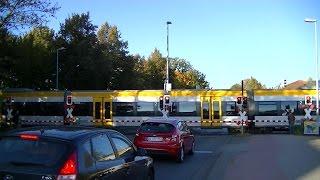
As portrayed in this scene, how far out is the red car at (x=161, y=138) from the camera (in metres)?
19.0

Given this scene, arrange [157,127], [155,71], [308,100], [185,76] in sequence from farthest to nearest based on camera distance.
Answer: [185,76] → [155,71] → [308,100] → [157,127]

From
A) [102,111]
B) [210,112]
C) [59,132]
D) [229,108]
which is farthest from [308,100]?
[59,132]

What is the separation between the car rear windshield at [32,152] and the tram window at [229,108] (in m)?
35.6

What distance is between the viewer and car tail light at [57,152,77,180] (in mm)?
6955

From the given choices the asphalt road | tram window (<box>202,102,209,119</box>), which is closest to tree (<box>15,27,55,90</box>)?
tram window (<box>202,102,209,119</box>)

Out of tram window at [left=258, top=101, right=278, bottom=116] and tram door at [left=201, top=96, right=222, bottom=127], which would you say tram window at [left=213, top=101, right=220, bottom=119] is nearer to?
tram door at [left=201, top=96, right=222, bottom=127]

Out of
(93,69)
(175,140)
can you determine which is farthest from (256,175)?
(93,69)

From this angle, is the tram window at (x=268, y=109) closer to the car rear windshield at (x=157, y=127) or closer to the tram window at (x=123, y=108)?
the tram window at (x=123, y=108)

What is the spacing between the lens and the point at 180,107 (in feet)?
143

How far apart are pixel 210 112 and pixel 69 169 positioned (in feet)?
119

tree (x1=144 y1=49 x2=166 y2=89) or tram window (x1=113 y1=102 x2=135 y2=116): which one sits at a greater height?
tree (x1=144 y1=49 x2=166 y2=89)

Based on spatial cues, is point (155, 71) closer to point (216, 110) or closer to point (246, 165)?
point (216, 110)

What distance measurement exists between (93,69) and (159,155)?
48.0 meters

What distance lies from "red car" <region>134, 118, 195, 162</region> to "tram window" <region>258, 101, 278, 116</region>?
2355 centimetres
